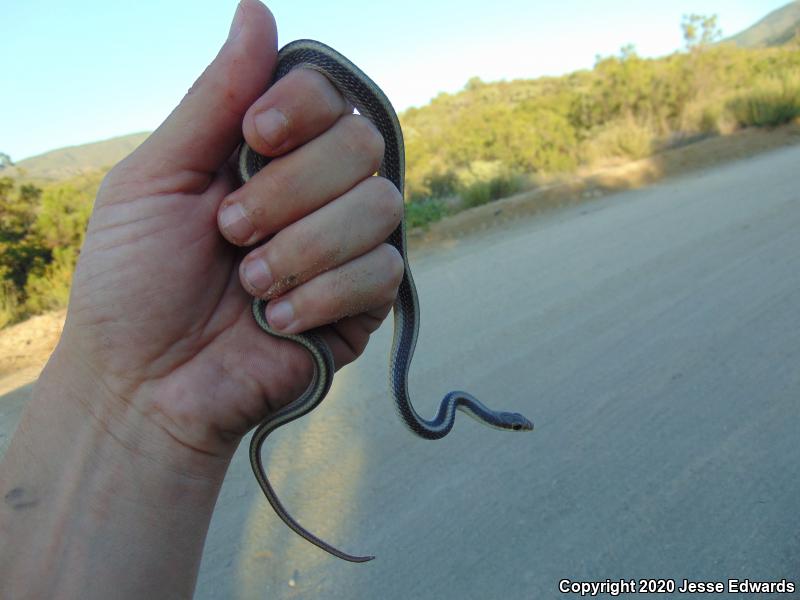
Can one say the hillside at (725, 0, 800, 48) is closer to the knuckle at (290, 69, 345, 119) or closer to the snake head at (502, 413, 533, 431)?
the snake head at (502, 413, 533, 431)

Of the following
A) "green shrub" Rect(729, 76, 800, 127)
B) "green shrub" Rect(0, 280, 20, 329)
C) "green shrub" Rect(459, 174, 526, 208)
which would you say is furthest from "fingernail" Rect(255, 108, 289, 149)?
"green shrub" Rect(729, 76, 800, 127)

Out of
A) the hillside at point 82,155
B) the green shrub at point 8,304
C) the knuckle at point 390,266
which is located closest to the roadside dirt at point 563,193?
the green shrub at point 8,304

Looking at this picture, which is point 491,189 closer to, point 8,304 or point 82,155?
point 8,304

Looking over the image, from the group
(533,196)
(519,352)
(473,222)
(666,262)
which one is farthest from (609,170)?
(519,352)

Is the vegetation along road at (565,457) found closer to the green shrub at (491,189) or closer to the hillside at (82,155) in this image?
the green shrub at (491,189)

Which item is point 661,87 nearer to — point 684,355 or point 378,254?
point 684,355

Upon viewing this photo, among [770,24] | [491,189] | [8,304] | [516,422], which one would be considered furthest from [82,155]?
[770,24]

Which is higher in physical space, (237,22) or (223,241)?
(237,22)

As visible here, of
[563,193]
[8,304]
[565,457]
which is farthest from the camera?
[563,193]
